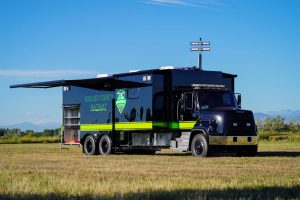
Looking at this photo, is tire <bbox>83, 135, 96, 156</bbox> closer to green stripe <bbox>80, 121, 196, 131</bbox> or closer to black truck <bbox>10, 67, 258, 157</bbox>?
black truck <bbox>10, 67, 258, 157</bbox>

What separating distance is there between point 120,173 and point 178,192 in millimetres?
5040

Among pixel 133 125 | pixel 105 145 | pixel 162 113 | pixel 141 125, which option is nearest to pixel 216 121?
pixel 162 113

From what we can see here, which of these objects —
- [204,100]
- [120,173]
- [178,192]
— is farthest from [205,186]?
[204,100]

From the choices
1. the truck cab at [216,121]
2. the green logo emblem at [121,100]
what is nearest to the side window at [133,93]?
the green logo emblem at [121,100]

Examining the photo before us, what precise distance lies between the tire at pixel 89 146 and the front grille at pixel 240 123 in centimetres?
757

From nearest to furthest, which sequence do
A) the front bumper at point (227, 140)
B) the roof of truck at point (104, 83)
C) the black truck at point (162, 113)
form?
the front bumper at point (227, 140), the black truck at point (162, 113), the roof of truck at point (104, 83)

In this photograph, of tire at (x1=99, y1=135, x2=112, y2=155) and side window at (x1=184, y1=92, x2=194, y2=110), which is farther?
tire at (x1=99, y1=135, x2=112, y2=155)

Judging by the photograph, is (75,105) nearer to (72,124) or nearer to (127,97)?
(72,124)

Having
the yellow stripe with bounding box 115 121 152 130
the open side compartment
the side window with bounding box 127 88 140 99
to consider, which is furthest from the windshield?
the open side compartment

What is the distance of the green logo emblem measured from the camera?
27947mm

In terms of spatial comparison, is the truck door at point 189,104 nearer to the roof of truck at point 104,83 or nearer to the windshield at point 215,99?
the windshield at point 215,99

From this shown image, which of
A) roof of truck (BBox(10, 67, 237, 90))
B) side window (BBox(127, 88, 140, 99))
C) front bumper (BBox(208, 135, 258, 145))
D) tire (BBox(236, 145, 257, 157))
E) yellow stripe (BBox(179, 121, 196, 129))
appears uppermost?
roof of truck (BBox(10, 67, 237, 90))

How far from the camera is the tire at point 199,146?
23987mm

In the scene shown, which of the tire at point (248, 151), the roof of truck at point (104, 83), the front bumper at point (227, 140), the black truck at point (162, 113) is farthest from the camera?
the roof of truck at point (104, 83)
